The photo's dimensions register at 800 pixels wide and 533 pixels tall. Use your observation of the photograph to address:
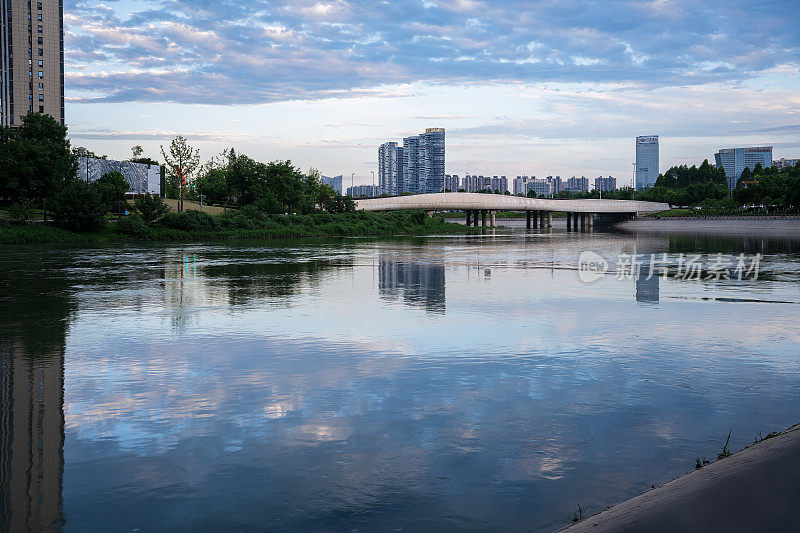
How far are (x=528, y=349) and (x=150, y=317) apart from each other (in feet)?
35.9

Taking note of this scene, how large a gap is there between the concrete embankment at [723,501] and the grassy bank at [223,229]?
68545mm

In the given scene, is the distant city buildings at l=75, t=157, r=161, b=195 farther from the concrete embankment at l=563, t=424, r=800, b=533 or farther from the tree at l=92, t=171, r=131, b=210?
the concrete embankment at l=563, t=424, r=800, b=533

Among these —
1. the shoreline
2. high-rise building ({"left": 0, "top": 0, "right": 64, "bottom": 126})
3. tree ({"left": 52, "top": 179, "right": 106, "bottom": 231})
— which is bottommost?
the shoreline

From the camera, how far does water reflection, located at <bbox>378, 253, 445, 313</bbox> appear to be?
2308 centimetres

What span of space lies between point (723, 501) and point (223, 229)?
3335 inches

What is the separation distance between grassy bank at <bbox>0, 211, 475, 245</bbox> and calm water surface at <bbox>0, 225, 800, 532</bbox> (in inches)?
2072

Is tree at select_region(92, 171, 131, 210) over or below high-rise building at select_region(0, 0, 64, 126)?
below

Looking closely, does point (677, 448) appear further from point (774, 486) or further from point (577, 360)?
point (577, 360)

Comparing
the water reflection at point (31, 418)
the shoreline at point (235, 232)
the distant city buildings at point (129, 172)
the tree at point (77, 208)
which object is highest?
the distant city buildings at point (129, 172)

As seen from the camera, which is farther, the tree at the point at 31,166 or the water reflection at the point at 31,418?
the tree at the point at 31,166

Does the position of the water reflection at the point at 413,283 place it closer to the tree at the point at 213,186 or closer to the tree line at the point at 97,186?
the tree line at the point at 97,186

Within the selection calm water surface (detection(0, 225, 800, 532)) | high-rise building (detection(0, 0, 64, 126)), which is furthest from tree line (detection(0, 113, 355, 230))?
calm water surface (detection(0, 225, 800, 532))

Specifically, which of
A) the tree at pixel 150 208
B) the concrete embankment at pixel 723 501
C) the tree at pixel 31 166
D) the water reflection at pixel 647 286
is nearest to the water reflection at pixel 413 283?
the water reflection at pixel 647 286

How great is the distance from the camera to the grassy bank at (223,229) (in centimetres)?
6938
